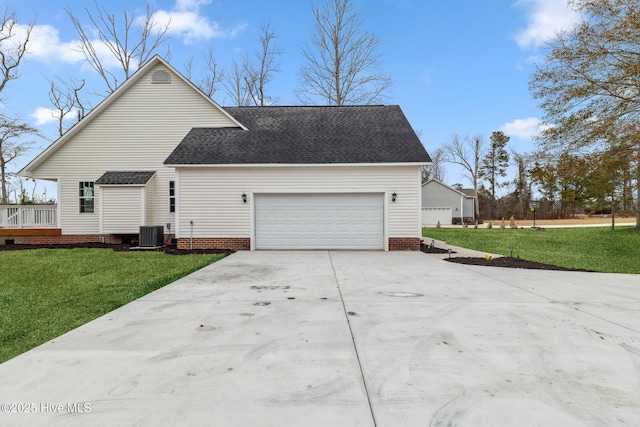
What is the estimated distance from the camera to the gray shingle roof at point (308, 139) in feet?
38.5

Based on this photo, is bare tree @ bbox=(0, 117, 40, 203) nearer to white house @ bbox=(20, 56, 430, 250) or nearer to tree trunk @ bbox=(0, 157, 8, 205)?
tree trunk @ bbox=(0, 157, 8, 205)

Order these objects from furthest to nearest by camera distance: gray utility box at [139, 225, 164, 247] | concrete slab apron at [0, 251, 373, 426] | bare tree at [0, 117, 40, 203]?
bare tree at [0, 117, 40, 203], gray utility box at [139, 225, 164, 247], concrete slab apron at [0, 251, 373, 426]

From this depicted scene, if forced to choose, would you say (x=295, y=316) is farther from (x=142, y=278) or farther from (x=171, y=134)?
(x=171, y=134)

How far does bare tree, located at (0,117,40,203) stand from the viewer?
70.5 feet

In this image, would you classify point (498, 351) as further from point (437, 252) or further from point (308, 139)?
point (308, 139)

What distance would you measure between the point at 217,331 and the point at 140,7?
1056 inches

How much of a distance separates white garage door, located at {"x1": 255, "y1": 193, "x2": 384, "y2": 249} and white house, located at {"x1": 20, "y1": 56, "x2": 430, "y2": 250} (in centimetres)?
4

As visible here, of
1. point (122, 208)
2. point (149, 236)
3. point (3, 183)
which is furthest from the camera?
point (3, 183)

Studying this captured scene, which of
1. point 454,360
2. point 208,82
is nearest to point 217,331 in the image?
point 454,360

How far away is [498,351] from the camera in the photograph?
10.9 ft

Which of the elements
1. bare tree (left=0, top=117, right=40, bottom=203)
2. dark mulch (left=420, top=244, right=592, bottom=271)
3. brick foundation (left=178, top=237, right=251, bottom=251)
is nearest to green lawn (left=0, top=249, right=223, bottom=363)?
brick foundation (left=178, top=237, right=251, bottom=251)

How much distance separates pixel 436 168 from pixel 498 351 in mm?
46637

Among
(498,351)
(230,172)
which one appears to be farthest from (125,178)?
(498,351)

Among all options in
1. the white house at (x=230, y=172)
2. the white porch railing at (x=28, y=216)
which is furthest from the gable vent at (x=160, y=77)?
the white porch railing at (x=28, y=216)
